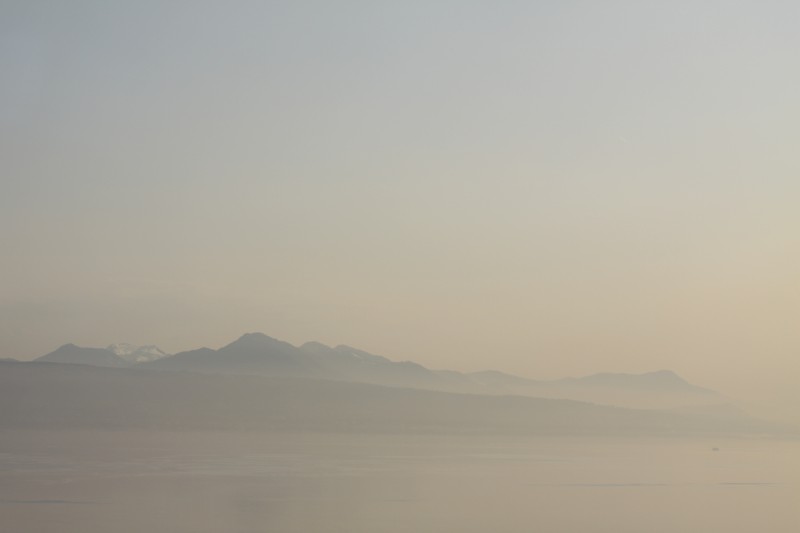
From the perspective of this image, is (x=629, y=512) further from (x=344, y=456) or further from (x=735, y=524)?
(x=344, y=456)

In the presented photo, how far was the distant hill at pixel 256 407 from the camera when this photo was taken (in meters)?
90.6

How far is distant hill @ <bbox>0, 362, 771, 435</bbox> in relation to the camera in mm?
90625

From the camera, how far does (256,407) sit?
354 ft

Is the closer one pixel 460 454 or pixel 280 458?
pixel 280 458

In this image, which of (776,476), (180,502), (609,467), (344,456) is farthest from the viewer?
(344,456)

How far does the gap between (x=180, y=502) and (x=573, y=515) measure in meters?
7.85

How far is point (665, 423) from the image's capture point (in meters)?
125

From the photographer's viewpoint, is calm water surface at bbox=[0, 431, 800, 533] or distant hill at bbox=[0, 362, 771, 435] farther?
distant hill at bbox=[0, 362, 771, 435]

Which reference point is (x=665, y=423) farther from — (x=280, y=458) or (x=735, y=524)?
(x=735, y=524)

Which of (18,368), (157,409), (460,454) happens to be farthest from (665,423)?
(460,454)

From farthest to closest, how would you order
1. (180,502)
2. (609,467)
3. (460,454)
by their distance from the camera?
(460,454) < (609,467) < (180,502)

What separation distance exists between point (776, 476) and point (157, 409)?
7503 cm

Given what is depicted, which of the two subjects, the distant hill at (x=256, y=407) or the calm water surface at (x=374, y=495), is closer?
the calm water surface at (x=374, y=495)

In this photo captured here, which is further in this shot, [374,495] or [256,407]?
[256,407]
